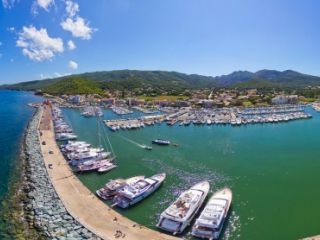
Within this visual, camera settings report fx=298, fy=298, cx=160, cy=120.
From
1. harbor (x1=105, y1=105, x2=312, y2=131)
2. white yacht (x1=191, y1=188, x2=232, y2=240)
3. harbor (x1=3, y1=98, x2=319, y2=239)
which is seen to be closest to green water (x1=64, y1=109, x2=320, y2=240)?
harbor (x1=3, y1=98, x2=319, y2=239)

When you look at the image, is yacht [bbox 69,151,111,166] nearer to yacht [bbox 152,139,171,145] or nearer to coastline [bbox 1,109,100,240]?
coastline [bbox 1,109,100,240]

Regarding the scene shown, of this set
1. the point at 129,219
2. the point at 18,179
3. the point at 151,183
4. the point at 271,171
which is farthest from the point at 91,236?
the point at 271,171

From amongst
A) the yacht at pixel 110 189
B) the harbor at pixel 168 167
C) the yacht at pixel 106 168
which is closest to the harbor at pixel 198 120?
the harbor at pixel 168 167

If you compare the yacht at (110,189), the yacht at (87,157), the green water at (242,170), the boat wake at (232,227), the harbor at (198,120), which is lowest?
the boat wake at (232,227)

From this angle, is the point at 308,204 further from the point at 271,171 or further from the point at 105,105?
the point at 105,105

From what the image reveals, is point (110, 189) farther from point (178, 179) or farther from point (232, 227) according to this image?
point (232, 227)

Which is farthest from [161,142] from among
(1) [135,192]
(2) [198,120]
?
(2) [198,120]

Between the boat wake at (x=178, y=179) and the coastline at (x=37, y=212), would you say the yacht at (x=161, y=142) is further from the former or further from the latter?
the coastline at (x=37, y=212)
